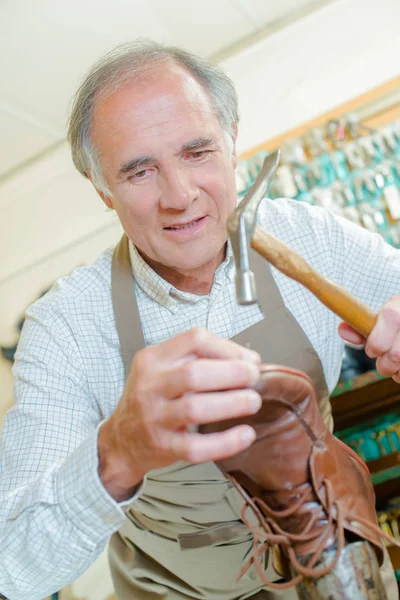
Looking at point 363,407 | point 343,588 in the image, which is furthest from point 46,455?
point 363,407

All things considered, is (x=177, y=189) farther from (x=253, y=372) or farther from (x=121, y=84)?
(x=253, y=372)

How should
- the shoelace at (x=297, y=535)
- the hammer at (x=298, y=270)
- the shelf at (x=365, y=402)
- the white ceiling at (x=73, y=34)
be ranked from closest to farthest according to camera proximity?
the shoelace at (x=297, y=535), the hammer at (x=298, y=270), the shelf at (x=365, y=402), the white ceiling at (x=73, y=34)

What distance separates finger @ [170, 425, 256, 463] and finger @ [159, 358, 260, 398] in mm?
64

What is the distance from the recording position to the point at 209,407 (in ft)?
2.53

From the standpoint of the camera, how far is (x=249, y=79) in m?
4.12

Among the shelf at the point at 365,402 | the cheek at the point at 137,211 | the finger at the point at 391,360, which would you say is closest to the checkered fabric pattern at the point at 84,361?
the cheek at the point at 137,211

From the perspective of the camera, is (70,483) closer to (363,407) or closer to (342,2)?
(363,407)

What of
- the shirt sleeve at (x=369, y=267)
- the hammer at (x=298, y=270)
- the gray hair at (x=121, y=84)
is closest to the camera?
the hammer at (x=298, y=270)

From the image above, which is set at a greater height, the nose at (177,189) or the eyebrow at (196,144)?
the eyebrow at (196,144)

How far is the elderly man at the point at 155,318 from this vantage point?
111 cm

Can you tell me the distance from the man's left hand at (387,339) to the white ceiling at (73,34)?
2711mm

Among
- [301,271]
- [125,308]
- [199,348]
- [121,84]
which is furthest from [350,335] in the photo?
[121,84]

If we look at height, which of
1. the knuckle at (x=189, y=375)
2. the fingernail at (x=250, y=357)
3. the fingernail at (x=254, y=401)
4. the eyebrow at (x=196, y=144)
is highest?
the eyebrow at (x=196, y=144)

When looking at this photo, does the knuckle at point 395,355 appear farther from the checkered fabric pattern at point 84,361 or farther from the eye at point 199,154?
the eye at point 199,154
